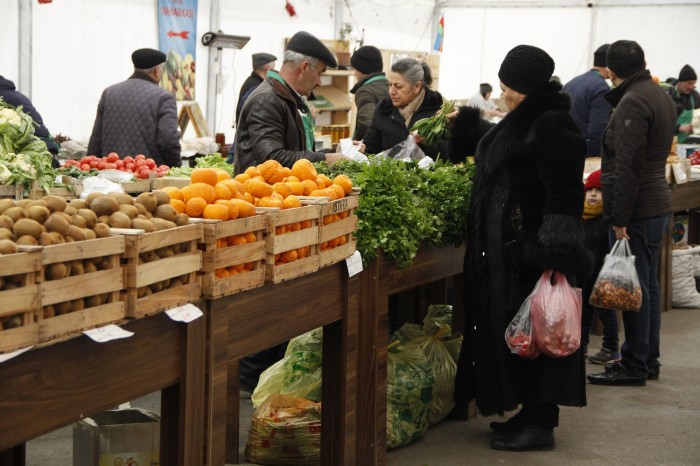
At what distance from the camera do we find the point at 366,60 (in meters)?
8.05

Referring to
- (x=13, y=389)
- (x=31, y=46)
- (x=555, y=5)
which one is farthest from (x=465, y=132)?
(x=555, y=5)

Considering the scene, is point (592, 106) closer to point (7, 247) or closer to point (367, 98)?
point (367, 98)

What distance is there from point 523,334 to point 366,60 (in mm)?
3752

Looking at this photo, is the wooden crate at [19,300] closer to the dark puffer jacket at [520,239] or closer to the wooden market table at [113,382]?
the wooden market table at [113,382]

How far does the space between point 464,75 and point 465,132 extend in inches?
540

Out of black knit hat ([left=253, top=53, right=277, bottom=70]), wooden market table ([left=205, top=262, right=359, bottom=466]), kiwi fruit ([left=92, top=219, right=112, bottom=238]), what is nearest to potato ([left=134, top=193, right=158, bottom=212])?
kiwi fruit ([left=92, top=219, right=112, bottom=238])

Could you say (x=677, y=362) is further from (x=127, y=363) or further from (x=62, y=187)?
(x=127, y=363)

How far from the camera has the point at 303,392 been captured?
4980 mm

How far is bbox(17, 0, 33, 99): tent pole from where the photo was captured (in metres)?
8.47

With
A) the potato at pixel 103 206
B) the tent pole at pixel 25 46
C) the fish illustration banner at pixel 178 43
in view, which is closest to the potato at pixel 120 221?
the potato at pixel 103 206

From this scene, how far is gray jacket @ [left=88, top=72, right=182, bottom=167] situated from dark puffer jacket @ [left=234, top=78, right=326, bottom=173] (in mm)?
2221

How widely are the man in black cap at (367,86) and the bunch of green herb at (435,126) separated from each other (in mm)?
1461

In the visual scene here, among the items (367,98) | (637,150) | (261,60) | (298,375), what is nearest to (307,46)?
(298,375)

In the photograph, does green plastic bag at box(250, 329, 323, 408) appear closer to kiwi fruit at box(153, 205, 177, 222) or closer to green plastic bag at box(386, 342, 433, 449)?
green plastic bag at box(386, 342, 433, 449)
